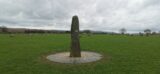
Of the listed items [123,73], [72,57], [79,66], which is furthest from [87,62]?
[123,73]

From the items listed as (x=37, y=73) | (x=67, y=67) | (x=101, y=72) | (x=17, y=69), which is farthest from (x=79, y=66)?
(x=17, y=69)

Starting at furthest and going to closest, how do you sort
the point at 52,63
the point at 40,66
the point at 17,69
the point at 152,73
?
the point at 52,63 → the point at 40,66 → the point at 17,69 → the point at 152,73

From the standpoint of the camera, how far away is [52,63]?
516 inches

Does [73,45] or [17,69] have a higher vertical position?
[73,45]

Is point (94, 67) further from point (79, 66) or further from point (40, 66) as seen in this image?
point (40, 66)

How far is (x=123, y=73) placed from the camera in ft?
33.8

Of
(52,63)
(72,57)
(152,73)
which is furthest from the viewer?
(72,57)

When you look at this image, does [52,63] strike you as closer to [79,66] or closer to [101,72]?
[79,66]

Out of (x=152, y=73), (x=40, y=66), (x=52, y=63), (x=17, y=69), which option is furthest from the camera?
(x=52, y=63)

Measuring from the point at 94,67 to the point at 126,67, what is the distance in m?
1.89

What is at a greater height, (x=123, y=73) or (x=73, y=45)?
(x=73, y=45)

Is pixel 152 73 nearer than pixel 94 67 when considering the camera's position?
Yes

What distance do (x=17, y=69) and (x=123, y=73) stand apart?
601 centimetres

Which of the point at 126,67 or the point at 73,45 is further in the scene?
the point at 73,45
